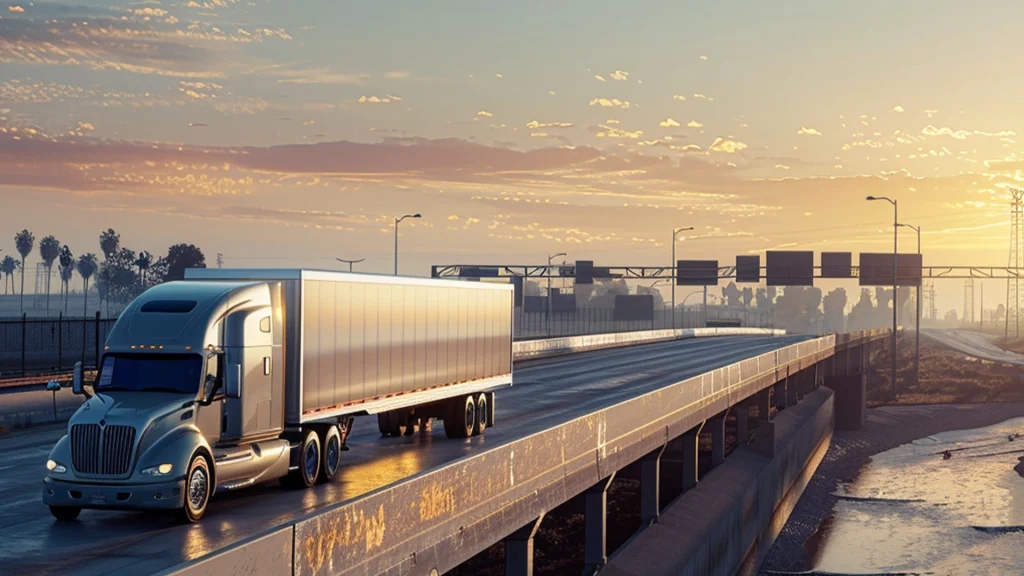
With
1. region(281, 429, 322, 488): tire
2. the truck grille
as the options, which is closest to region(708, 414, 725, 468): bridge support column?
region(281, 429, 322, 488): tire

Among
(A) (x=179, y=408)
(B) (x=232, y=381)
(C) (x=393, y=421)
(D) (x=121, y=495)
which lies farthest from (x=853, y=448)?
(D) (x=121, y=495)

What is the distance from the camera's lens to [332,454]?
21.8 m

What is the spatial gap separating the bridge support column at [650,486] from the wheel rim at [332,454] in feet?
60.0

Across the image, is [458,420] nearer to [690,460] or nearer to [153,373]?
[153,373]

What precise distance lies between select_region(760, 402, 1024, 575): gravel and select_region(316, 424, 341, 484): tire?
33.7 meters

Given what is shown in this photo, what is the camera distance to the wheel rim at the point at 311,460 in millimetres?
20797

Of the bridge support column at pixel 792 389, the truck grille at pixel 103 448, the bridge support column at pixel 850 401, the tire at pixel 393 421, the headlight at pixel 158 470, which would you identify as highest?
the truck grille at pixel 103 448

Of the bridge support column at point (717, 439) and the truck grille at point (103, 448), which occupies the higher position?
the truck grille at point (103, 448)

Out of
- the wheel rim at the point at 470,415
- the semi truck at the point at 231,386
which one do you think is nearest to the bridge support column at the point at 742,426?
the wheel rim at the point at 470,415

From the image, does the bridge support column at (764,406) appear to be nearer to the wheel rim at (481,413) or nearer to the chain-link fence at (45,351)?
the chain-link fence at (45,351)

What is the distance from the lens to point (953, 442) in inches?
3716

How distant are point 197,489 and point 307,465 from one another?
359 centimetres

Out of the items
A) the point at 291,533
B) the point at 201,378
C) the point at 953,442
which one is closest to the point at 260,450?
the point at 201,378

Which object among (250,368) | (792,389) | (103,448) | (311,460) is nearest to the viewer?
(103,448)
